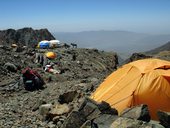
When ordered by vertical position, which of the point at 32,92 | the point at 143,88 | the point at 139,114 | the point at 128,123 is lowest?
the point at 32,92

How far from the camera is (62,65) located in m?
33.4

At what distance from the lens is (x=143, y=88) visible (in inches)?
495

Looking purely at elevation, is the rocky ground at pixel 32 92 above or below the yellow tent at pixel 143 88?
below

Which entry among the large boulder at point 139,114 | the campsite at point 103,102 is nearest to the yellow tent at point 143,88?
the campsite at point 103,102

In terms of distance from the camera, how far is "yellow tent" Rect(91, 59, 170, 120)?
1250 centimetres

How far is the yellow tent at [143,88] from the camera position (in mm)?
12500

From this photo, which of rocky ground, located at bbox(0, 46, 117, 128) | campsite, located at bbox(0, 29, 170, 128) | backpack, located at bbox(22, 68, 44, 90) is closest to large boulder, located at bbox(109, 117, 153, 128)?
campsite, located at bbox(0, 29, 170, 128)

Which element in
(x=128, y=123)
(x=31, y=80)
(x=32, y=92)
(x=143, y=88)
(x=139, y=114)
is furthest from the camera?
(x=31, y=80)

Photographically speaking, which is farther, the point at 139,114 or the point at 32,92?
the point at 32,92

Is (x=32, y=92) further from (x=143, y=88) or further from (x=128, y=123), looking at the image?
(x=128, y=123)

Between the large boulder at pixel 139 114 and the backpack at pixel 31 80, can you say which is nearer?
the large boulder at pixel 139 114

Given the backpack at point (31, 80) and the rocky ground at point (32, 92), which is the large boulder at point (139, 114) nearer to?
the rocky ground at point (32, 92)

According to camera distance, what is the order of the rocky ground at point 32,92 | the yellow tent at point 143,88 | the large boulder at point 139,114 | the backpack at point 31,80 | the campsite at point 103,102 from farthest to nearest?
the backpack at point 31,80 < the rocky ground at point 32,92 < the yellow tent at point 143,88 < the campsite at point 103,102 < the large boulder at point 139,114

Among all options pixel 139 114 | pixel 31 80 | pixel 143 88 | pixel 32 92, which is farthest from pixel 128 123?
pixel 31 80
